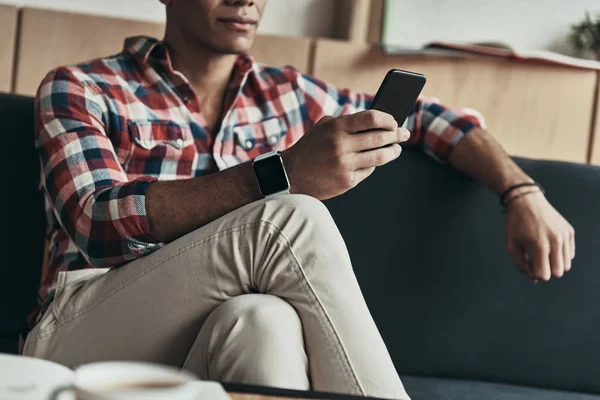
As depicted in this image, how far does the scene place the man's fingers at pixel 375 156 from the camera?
48.5 inches

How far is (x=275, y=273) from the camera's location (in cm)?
105

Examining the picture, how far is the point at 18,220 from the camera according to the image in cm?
155

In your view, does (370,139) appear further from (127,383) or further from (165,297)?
(127,383)

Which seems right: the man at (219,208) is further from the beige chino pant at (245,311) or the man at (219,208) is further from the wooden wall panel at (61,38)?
the wooden wall panel at (61,38)

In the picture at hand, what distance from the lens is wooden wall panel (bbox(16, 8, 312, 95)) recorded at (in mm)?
2211

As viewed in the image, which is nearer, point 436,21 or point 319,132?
point 319,132

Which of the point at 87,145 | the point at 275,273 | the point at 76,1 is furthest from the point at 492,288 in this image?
the point at 76,1

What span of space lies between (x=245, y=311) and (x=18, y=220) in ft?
2.38

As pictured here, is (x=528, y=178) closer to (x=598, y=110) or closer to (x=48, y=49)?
(x=598, y=110)

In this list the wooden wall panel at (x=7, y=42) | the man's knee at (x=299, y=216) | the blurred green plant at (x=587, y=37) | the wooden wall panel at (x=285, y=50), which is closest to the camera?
the man's knee at (x=299, y=216)

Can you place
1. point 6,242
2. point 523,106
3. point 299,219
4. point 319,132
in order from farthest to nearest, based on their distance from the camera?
point 523,106 < point 6,242 < point 319,132 < point 299,219

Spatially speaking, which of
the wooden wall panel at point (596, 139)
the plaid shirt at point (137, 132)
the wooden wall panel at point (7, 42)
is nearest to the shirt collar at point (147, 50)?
the plaid shirt at point (137, 132)

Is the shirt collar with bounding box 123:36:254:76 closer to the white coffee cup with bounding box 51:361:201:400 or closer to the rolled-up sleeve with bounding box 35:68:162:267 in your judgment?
the rolled-up sleeve with bounding box 35:68:162:267

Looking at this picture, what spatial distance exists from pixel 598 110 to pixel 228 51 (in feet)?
4.25
